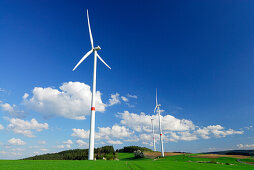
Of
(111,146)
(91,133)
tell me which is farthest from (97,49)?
(111,146)

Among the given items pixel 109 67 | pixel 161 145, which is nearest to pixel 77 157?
pixel 161 145

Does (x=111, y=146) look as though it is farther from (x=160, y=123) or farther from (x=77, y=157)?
(x=160, y=123)

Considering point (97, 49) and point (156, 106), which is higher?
point (97, 49)

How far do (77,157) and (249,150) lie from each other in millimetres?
135537

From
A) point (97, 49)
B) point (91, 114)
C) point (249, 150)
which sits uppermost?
point (97, 49)

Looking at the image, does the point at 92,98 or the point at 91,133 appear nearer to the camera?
the point at 91,133

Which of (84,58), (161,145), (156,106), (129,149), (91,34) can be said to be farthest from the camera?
(129,149)

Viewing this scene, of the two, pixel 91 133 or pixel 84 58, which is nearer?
pixel 91 133

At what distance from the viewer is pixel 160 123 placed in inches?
3580

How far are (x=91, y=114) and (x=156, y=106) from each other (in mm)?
69947

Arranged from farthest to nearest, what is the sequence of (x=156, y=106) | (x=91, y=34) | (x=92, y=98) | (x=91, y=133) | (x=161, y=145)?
1. (x=156, y=106)
2. (x=161, y=145)
3. (x=91, y=34)
4. (x=92, y=98)
5. (x=91, y=133)

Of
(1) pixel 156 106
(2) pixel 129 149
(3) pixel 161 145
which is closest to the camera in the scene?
(3) pixel 161 145

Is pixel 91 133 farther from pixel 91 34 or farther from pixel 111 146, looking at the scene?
pixel 111 146

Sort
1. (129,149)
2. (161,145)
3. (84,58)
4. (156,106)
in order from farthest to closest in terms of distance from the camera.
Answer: (129,149) → (156,106) → (161,145) → (84,58)
